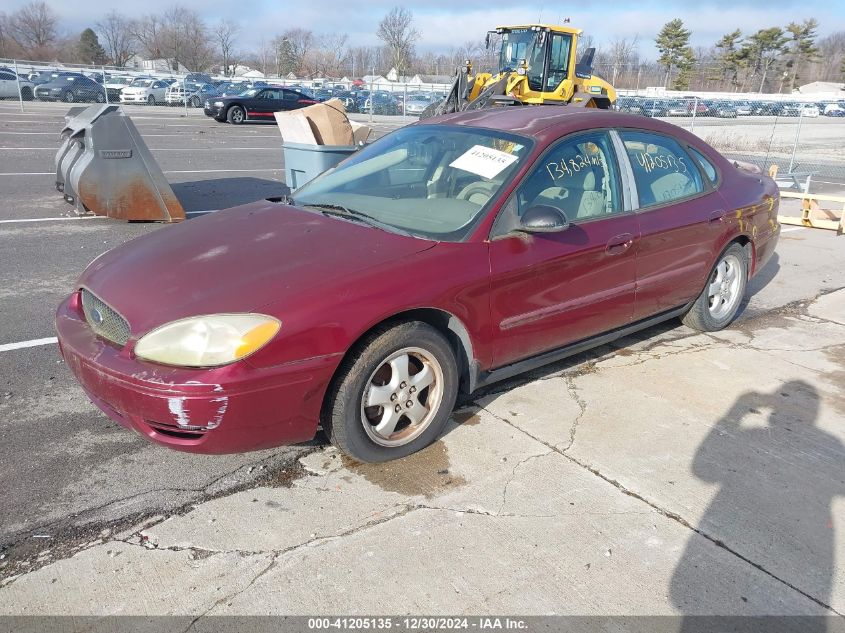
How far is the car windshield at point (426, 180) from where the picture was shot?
3500 mm

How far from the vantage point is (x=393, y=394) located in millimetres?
3152

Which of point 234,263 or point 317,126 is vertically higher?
point 317,126

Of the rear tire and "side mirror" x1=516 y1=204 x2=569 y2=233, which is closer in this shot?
"side mirror" x1=516 y1=204 x2=569 y2=233

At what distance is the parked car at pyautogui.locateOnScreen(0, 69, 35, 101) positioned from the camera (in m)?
29.8

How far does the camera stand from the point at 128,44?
89.4 m

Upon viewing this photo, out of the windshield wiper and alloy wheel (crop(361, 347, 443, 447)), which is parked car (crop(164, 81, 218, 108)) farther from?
alloy wheel (crop(361, 347, 443, 447))

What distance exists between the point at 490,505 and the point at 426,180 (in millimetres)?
1885

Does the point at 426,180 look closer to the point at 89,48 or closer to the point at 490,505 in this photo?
Answer: the point at 490,505

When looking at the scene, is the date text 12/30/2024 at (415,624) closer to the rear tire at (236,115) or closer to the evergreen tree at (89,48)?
the rear tire at (236,115)

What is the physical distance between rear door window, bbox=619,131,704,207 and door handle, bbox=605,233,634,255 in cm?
30

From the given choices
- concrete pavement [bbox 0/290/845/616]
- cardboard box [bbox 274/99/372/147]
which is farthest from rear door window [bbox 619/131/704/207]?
cardboard box [bbox 274/99/372/147]

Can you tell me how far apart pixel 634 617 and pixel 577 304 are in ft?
6.03

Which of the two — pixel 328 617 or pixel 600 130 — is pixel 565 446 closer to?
pixel 328 617

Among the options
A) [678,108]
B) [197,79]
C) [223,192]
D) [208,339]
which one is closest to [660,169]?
[208,339]
